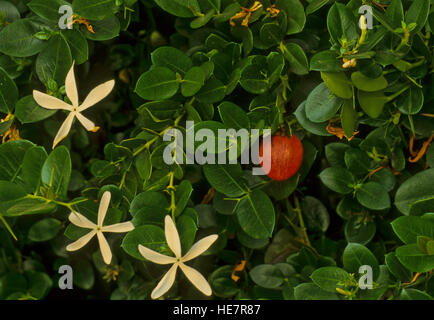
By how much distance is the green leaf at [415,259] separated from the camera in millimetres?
769

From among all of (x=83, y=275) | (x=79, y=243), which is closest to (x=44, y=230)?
(x=83, y=275)

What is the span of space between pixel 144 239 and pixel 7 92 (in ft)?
1.09

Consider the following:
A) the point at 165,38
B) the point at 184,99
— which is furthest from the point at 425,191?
the point at 165,38

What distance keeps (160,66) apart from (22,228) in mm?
463

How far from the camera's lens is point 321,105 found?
0.82m

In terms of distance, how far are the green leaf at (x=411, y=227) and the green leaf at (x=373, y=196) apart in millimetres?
95

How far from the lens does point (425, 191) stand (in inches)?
32.0

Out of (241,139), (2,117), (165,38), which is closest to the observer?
(241,139)

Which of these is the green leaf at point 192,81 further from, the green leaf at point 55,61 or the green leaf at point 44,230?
the green leaf at point 44,230

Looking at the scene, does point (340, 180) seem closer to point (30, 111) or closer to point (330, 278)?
point (330, 278)

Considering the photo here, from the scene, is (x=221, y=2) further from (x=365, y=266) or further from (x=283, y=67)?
(x=365, y=266)

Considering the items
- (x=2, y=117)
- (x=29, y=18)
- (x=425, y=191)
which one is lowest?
(x=425, y=191)

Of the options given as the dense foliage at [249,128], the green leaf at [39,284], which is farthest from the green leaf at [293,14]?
the green leaf at [39,284]

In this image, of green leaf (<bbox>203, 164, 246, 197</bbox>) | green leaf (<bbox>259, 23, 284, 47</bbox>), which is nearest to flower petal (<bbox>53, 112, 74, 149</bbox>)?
green leaf (<bbox>203, 164, 246, 197</bbox>)
